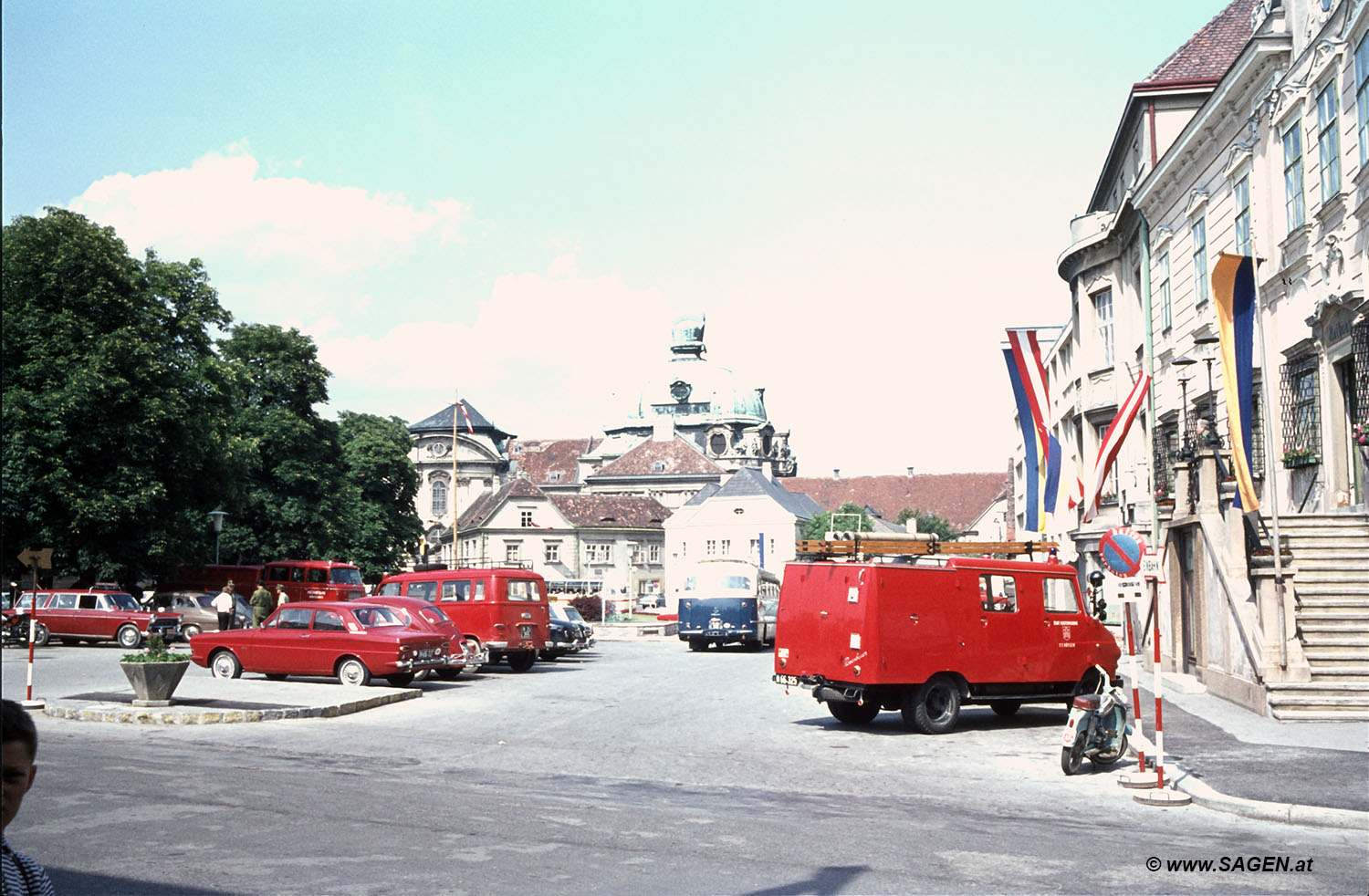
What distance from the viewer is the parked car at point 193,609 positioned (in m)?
39.5

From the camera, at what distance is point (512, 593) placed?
1151 inches

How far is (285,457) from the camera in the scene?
184ft

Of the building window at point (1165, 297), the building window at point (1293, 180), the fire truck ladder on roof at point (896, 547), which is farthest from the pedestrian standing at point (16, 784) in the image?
the building window at point (1165, 297)

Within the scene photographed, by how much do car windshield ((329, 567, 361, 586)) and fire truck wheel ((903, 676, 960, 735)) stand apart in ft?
111

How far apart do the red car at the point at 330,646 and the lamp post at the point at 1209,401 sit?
1401 cm

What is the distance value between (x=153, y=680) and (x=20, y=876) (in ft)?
52.7

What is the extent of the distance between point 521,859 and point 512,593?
21.0 m

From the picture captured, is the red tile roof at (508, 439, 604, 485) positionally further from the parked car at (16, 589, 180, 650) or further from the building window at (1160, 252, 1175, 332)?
the building window at (1160, 252, 1175, 332)

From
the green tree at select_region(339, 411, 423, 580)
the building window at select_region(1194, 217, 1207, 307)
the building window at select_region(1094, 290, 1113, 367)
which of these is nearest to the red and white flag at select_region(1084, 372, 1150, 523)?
the building window at select_region(1194, 217, 1207, 307)

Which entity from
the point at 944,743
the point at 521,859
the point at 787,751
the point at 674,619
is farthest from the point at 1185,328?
the point at 674,619

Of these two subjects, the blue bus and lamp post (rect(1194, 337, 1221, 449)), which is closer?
lamp post (rect(1194, 337, 1221, 449))

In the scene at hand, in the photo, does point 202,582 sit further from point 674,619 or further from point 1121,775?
point 1121,775

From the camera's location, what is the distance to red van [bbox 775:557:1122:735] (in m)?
17.0

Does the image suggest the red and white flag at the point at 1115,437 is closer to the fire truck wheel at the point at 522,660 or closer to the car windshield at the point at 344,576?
the fire truck wheel at the point at 522,660
